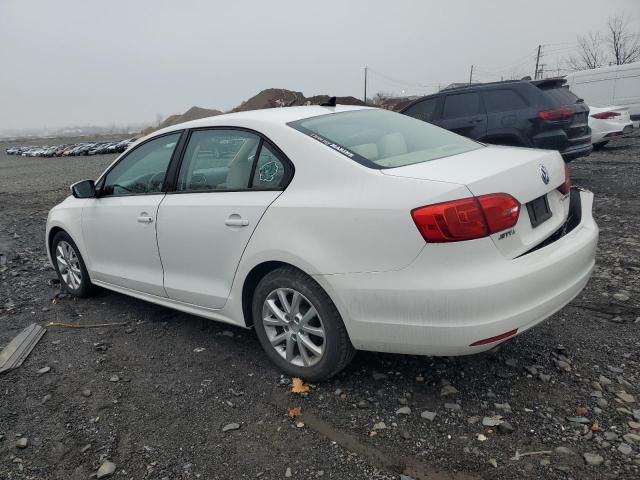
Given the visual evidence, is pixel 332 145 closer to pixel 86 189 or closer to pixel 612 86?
pixel 86 189

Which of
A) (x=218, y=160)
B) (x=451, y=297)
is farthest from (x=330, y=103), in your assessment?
(x=451, y=297)

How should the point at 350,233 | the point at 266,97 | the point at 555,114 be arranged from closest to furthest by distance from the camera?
1. the point at 350,233
2. the point at 555,114
3. the point at 266,97

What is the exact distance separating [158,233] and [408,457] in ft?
7.47

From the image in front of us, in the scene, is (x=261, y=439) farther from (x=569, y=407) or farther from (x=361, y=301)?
(x=569, y=407)

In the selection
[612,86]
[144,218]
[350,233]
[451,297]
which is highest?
[612,86]

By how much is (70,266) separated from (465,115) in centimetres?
644

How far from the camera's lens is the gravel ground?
237cm

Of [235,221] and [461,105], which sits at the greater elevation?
[461,105]

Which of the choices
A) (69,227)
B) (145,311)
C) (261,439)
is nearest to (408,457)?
(261,439)

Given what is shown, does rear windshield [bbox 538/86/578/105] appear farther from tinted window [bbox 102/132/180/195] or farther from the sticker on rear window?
tinted window [bbox 102/132/180/195]

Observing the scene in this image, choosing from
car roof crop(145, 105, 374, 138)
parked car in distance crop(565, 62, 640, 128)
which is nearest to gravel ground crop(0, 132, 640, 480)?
car roof crop(145, 105, 374, 138)

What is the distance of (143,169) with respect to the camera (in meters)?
4.03

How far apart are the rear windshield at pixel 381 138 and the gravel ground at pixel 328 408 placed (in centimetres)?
129

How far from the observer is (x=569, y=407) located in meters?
2.63
